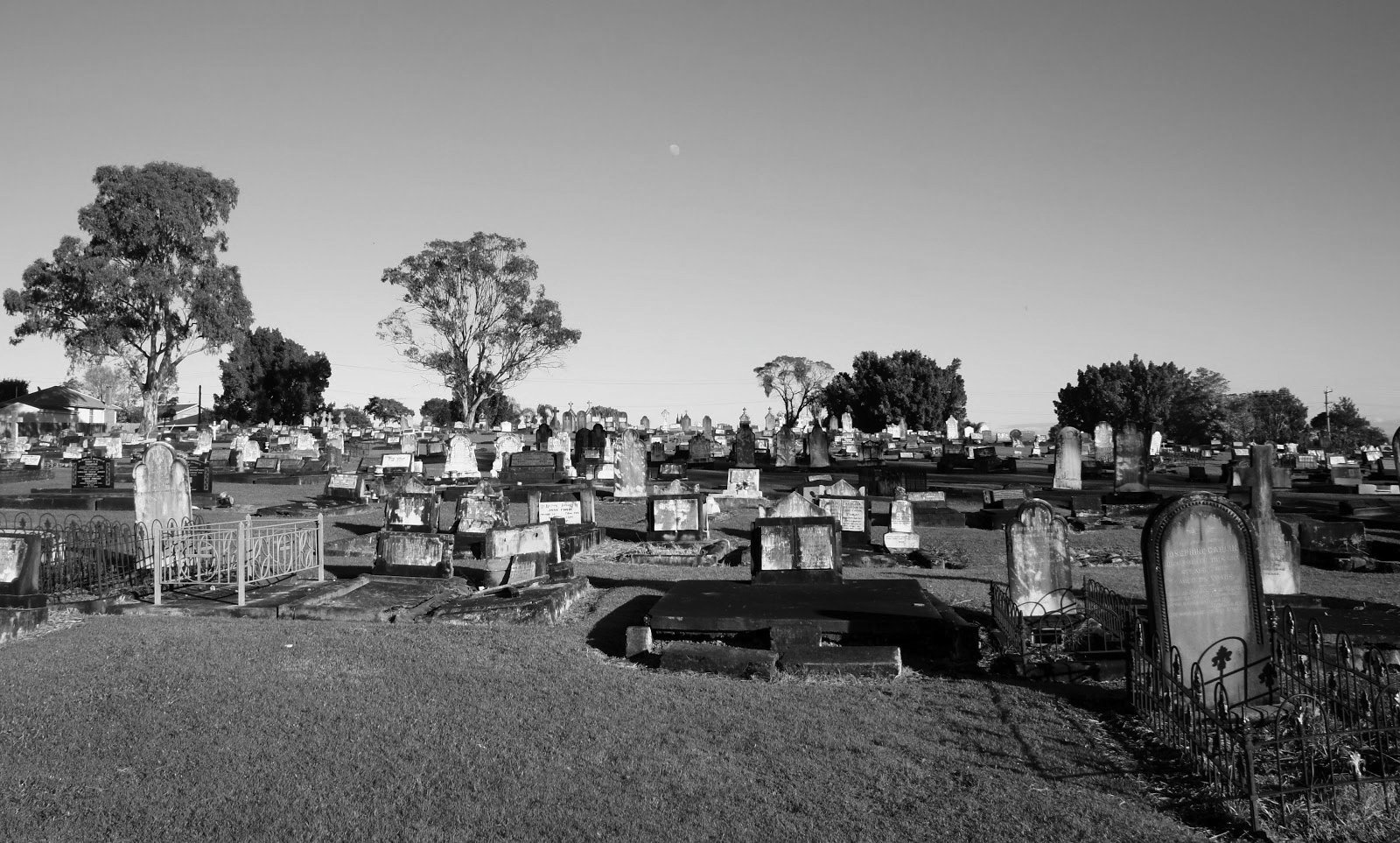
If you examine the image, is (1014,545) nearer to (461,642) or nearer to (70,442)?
(461,642)

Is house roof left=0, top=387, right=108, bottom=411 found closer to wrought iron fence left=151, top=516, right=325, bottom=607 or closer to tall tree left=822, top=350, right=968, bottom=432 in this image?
tall tree left=822, top=350, right=968, bottom=432

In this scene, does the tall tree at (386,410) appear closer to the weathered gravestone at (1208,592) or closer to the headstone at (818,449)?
the headstone at (818,449)

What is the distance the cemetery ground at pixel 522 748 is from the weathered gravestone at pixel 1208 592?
2.47ft

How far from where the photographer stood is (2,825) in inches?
196

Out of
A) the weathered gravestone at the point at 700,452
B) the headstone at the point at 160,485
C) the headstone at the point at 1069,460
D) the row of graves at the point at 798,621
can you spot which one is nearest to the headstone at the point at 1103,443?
the headstone at the point at 1069,460

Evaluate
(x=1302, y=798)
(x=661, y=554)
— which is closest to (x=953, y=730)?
(x=1302, y=798)

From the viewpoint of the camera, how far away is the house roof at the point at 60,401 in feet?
260

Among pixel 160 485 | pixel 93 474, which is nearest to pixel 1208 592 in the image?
pixel 160 485

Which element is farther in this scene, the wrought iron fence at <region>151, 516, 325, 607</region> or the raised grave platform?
the wrought iron fence at <region>151, 516, 325, 607</region>

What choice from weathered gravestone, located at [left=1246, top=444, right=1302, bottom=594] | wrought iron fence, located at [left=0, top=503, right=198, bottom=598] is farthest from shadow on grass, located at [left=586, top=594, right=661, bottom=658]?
weathered gravestone, located at [left=1246, top=444, right=1302, bottom=594]

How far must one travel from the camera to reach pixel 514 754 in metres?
6.13

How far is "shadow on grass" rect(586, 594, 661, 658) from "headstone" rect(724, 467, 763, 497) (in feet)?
45.1

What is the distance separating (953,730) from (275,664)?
5.63 meters

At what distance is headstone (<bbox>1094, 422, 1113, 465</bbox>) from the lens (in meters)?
36.2
